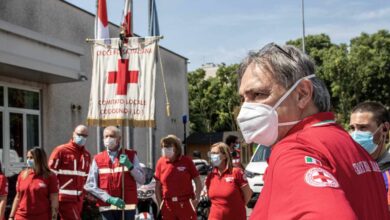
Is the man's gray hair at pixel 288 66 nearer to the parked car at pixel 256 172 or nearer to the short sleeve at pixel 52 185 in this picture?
the short sleeve at pixel 52 185

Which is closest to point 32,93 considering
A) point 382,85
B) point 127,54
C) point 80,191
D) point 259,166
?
point 259,166

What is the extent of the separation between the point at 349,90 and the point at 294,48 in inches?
1481

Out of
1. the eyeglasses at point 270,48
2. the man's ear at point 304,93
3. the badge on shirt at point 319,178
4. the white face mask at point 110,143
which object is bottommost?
the white face mask at point 110,143

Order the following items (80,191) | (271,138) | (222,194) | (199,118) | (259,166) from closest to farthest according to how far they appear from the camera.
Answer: (271,138), (222,194), (80,191), (259,166), (199,118)

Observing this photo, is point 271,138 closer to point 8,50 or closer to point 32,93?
point 8,50

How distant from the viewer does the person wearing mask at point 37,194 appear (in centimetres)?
797

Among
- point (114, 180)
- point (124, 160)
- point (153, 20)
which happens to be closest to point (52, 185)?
point (114, 180)

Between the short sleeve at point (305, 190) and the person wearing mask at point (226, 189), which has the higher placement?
the short sleeve at point (305, 190)

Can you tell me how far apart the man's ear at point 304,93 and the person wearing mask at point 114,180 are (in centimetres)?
616

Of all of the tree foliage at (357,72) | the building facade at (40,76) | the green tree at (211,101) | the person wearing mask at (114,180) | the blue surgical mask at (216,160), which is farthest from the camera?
the green tree at (211,101)

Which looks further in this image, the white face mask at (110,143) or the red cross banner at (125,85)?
the white face mask at (110,143)

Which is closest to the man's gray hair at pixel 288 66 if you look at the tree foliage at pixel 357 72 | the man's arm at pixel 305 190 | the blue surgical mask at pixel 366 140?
the man's arm at pixel 305 190

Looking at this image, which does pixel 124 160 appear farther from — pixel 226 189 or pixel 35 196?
pixel 226 189

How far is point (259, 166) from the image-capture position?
662 inches
